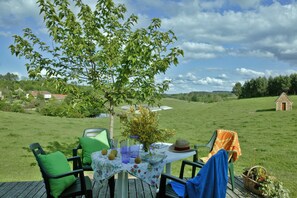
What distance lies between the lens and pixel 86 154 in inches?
169

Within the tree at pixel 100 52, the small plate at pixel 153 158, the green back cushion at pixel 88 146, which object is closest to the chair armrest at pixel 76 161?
the green back cushion at pixel 88 146

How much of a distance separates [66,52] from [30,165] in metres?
3.85

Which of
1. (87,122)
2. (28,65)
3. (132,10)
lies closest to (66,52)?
(28,65)

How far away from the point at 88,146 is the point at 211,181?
8.62 feet

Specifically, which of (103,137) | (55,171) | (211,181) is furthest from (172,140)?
(211,181)

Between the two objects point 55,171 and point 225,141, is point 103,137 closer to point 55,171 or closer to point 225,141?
point 55,171

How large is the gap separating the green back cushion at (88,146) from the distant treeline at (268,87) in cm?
4603

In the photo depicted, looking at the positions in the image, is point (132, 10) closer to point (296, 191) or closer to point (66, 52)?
point (66, 52)

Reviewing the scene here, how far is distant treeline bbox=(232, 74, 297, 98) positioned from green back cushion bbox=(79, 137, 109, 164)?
46.0 m

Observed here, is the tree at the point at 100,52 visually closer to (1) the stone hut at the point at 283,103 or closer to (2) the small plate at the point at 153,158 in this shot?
(2) the small plate at the point at 153,158

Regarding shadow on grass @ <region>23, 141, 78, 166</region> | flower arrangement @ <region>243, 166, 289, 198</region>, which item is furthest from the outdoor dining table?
shadow on grass @ <region>23, 141, 78, 166</region>

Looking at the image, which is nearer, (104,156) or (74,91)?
(104,156)

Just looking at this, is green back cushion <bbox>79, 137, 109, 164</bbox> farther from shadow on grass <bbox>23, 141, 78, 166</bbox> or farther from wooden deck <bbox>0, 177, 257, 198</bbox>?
shadow on grass <bbox>23, 141, 78, 166</bbox>

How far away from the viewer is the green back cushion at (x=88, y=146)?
4.27 metres
